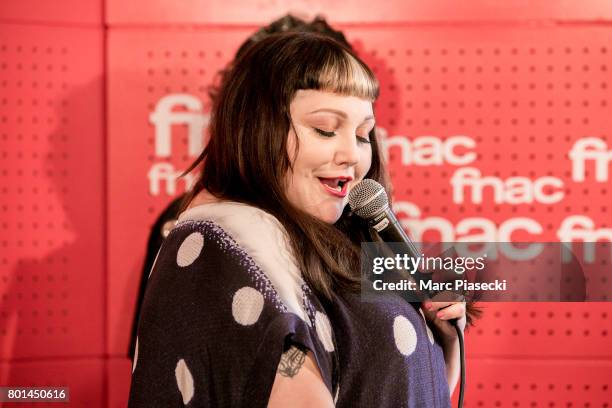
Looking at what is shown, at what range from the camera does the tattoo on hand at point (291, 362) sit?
1.09m

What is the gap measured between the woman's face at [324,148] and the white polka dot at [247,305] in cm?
22

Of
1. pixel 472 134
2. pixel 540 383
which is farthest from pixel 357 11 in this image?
pixel 540 383

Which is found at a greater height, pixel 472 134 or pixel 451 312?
pixel 472 134

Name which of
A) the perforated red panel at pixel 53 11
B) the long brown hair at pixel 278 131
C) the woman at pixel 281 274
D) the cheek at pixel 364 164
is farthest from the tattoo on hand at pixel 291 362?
the perforated red panel at pixel 53 11

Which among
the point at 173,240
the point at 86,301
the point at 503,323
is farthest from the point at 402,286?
the point at 86,301

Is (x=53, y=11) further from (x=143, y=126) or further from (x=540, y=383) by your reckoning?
(x=540, y=383)

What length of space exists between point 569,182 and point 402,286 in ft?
5.41

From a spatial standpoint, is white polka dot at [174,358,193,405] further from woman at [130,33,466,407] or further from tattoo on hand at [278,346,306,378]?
tattoo on hand at [278,346,306,378]

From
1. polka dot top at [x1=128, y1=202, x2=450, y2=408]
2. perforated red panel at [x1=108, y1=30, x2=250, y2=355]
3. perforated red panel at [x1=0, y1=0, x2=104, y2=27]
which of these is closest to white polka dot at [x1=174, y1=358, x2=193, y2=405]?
polka dot top at [x1=128, y1=202, x2=450, y2=408]

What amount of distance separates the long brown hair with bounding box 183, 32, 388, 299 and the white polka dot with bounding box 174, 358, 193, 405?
9.2 inches

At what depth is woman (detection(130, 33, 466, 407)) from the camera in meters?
1.11

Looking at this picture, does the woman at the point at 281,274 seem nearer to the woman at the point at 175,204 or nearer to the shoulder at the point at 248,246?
the shoulder at the point at 248,246

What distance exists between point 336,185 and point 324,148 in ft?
0.24

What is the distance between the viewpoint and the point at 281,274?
1142 mm
